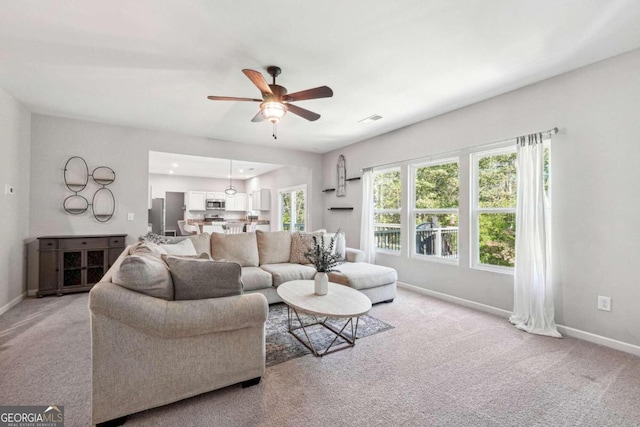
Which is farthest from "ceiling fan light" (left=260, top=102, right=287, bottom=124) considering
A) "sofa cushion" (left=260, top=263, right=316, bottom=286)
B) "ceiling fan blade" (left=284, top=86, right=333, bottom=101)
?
"sofa cushion" (left=260, top=263, right=316, bottom=286)

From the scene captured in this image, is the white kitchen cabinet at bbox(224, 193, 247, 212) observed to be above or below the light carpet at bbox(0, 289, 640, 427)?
above

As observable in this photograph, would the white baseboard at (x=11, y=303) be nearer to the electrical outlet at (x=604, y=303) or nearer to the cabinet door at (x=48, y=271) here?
the cabinet door at (x=48, y=271)

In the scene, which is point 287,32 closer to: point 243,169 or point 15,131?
point 15,131

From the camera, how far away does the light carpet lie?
1.69 m

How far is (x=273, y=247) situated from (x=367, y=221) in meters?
1.89

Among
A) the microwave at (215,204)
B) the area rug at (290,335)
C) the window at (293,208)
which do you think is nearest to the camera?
the area rug at (290,335)

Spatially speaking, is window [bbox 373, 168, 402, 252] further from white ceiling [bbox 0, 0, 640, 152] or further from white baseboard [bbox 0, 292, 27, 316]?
white baseboard [bbox 0, 292, 27, 316]

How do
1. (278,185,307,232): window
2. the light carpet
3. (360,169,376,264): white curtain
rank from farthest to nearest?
(278,185,307,232): window, (360,169,376,264): white curtain, the light carpet

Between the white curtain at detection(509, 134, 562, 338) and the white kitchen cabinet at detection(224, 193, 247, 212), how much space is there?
28.4ft

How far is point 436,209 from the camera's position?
4.29 meters

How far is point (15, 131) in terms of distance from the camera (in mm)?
3643

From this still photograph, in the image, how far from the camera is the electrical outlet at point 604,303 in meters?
2.63

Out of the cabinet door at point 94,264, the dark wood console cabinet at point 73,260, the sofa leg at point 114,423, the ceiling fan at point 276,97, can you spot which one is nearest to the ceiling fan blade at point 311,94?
the ceiling fan at point 276,97

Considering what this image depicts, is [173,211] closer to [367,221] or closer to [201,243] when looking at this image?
[201,243]
